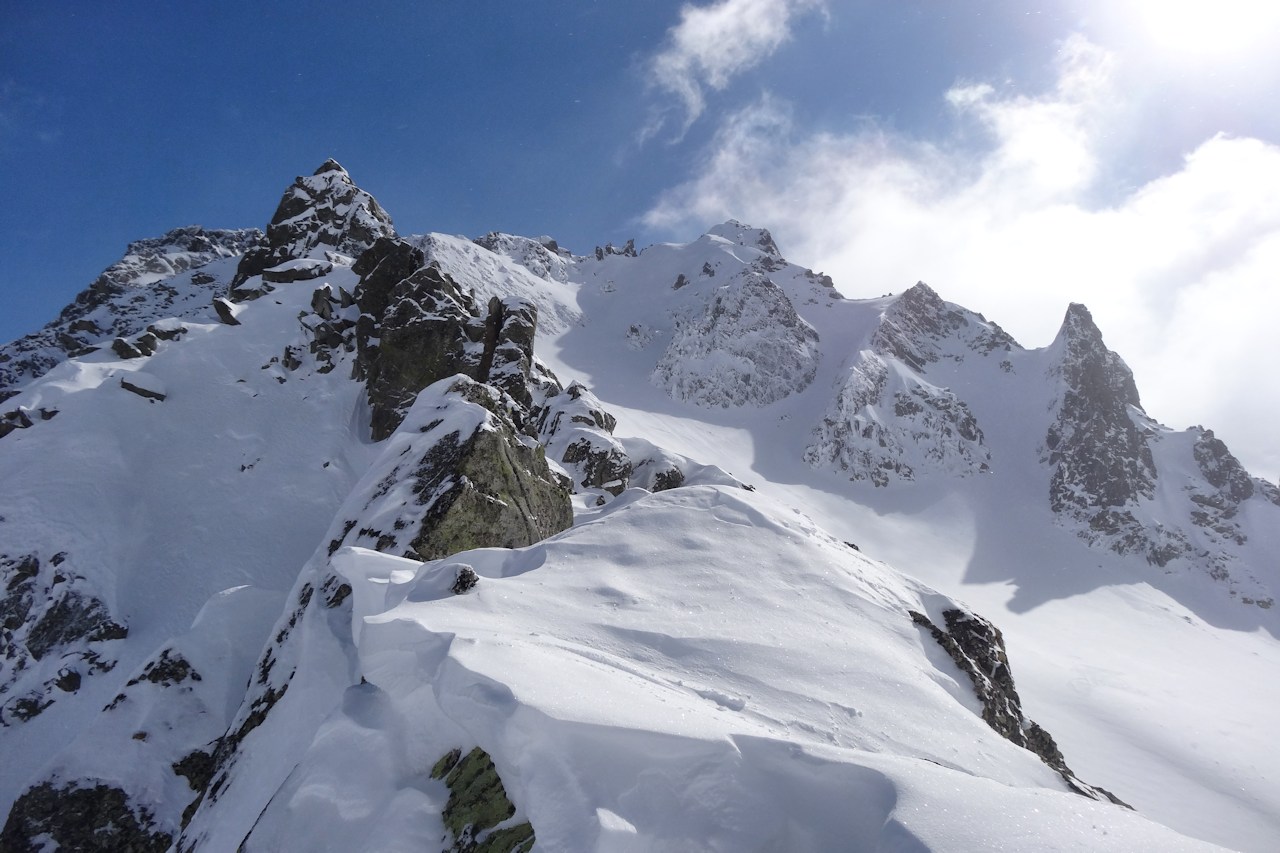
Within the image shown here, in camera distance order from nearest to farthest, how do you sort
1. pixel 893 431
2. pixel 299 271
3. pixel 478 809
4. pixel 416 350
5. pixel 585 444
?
1. pixel 478 809
2. pixel 416 350
3. pixel 585 444
4. pixel 299 271
5. pixel 893 431

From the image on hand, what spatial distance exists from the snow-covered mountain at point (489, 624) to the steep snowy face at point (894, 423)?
9868 mm

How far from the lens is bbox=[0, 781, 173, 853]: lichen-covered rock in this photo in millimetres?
11711

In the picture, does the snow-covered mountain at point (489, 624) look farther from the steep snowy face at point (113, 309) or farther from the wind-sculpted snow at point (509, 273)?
the wind-sculpted snow at point (509, 273)

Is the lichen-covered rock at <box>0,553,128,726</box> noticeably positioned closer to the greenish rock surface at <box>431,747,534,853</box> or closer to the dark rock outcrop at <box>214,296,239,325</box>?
the dark rock outcrop at <box>214,296,239,325</box>

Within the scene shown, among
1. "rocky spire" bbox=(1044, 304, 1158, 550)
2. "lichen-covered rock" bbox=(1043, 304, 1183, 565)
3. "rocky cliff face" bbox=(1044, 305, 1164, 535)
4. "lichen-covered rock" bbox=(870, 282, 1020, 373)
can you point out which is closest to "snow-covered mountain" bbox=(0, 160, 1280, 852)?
"lichen-covered rock" bbox=(1043, 304, 1183, 565)

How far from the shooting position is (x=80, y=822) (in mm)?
11930

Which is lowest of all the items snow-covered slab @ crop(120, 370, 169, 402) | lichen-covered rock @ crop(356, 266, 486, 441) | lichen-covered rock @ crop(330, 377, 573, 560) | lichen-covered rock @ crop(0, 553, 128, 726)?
lichen-covered rock @ crop(0, 553, 128, 726)

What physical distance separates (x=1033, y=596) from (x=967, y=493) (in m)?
21.4

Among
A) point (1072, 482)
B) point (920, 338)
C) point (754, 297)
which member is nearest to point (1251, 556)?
point (1072, 482)

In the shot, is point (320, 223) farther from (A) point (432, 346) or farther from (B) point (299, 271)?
(A) point (432, 346)

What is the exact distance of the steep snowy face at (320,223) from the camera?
Answer: 46844 millimetres

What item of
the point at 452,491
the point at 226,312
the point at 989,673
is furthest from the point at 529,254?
the point at 989,673

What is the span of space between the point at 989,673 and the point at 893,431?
8395cm

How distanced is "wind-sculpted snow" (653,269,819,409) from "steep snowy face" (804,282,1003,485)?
10420 millimetres
